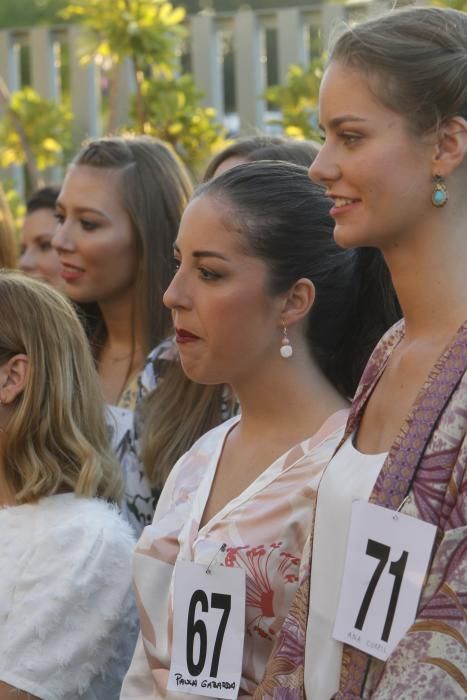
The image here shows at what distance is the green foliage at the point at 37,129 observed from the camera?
5348 mm

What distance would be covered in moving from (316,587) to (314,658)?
98 millimetres

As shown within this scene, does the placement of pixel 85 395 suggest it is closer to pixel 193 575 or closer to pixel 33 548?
pixel 33 548

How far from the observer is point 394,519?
1.53 metres

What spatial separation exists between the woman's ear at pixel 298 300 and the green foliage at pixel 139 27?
2691 millimetres

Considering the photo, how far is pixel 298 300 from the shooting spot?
7.16 feet

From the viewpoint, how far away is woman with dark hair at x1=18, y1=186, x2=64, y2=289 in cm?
419

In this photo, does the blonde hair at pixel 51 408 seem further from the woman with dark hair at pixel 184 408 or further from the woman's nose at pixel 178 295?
the woman's nose at pixel 178 295

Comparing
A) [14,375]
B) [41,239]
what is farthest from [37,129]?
[14,375]

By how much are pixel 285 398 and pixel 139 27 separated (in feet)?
9.28

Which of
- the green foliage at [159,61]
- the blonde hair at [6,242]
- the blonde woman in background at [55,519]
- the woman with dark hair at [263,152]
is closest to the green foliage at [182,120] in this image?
the green foliage at [159,61]

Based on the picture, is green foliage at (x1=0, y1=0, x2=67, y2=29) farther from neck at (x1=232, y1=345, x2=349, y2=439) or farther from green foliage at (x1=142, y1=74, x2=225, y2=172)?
neck at (x1=232, y1=345, x2=349, y2=439)

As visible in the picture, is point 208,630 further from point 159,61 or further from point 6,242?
point 159,61

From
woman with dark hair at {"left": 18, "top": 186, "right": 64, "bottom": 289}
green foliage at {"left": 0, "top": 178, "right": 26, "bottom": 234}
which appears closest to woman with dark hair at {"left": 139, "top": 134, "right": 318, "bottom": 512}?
woman with dark hair at {"left": 18, "top": 186, "right": 64, "bottom": 289}

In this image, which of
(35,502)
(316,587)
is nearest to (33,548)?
(35,502)
